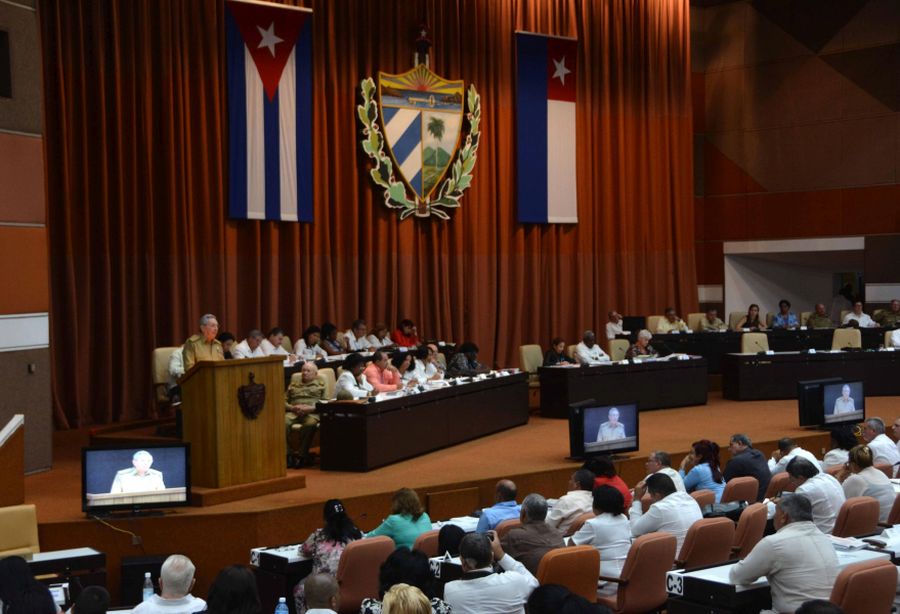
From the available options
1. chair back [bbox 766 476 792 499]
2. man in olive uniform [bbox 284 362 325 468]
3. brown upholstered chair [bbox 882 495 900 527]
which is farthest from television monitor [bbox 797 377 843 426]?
man in olive uniform [bbox 284 362 325 468]

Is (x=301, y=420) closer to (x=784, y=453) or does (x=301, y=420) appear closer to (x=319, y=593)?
(x=784, y=453)

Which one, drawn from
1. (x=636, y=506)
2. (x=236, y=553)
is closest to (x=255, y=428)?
(x=236, y=553)

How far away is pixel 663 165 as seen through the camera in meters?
19.1

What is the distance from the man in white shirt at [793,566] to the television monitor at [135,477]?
407 cm

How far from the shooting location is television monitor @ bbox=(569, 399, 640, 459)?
10.2 metres

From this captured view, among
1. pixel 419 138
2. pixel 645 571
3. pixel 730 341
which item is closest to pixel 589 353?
pixel 730 341

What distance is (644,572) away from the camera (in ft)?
19.4

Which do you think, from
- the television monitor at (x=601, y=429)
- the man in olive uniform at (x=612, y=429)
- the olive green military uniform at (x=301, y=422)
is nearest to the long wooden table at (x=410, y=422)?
the olive green military uniform at (x=301, y=422)

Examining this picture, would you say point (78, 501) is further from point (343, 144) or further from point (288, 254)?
point (343, 144)

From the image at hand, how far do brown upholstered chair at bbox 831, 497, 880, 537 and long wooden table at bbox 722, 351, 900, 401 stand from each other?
8373 millimetres

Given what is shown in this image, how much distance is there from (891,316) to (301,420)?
10.6m

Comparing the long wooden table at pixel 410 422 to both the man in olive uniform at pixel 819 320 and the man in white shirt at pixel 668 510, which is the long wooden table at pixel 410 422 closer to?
the man in white shirt at pixel 668 510

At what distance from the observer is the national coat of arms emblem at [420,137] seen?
600 inches

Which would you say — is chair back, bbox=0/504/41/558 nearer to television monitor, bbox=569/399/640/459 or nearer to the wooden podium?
the wooden podium
